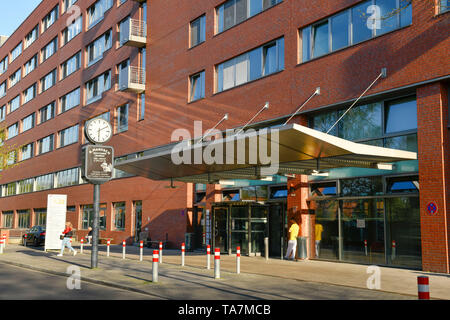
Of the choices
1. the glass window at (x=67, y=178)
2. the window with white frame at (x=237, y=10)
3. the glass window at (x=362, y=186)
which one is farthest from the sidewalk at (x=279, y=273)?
the glass window at (x=67, y=178)

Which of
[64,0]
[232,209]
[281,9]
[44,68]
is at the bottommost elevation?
[232,209]

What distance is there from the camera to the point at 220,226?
24188 mm

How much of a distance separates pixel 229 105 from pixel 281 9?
524 centimetres

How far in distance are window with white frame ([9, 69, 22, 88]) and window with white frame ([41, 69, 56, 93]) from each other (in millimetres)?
9282

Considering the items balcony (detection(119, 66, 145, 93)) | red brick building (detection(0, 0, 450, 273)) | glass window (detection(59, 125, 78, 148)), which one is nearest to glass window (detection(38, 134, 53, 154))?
glass window (detection(59, 125, 78, 148))

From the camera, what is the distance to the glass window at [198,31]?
27422mm

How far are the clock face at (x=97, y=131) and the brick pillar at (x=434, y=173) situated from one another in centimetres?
1049

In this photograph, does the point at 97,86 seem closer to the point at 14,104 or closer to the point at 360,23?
the point at 14,104

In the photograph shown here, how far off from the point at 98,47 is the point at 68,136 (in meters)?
9.11

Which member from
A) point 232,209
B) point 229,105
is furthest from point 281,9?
point 232,209

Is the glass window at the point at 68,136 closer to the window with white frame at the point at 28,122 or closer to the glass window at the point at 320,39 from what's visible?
the window with white frame at the point at 28,122

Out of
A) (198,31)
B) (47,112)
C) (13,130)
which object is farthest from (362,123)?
(13,130)
